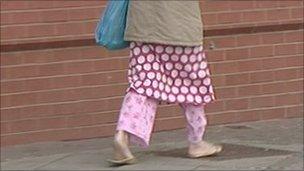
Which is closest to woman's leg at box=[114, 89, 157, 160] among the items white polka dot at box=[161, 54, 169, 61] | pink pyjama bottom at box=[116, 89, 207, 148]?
pink pyjama bottom at box=[116, 89, 207, 148]

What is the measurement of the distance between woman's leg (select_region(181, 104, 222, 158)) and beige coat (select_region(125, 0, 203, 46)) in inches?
22.4

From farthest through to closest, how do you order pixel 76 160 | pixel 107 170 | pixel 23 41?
pixel 23 41 → pixel 76 160 → pixel 107 170

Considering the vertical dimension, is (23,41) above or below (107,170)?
above

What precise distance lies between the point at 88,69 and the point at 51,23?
1.79 ft

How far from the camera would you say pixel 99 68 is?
7938 millimetres

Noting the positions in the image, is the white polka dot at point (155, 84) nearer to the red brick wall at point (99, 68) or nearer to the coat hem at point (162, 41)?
the coat hem at point (162, 41)

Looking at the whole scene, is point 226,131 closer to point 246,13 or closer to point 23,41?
point 246,13

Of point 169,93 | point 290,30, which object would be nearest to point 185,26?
point 169,93

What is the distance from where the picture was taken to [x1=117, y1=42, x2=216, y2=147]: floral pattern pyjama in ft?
21.7

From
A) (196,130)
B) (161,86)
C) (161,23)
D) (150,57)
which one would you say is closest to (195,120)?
(196,130)

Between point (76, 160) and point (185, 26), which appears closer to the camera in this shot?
point (185, 26)

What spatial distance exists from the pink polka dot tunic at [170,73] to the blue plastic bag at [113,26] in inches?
5.0

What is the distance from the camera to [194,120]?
22.5ft

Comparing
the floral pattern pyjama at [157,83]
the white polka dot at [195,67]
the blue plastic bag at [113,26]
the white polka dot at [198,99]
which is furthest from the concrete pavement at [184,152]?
the blue plastic bag at [113,26]
